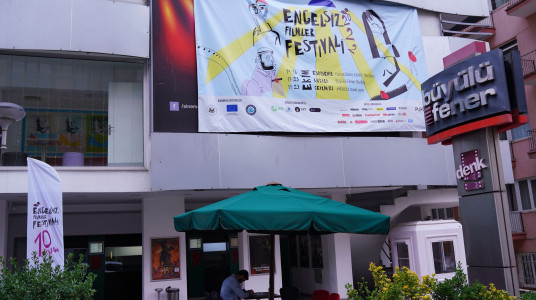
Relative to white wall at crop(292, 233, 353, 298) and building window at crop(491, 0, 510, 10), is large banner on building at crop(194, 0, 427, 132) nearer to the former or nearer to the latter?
white wall at crop(292, 233, 353, 298)

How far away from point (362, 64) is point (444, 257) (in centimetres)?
668

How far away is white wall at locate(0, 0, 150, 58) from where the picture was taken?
12758 millimetres

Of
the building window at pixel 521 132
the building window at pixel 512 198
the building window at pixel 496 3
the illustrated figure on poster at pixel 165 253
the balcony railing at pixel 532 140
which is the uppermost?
the building window at pixel 496 3

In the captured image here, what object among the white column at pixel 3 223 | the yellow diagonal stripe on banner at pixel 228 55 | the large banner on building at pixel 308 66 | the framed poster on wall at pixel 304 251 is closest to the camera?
the white column at pixel 3 223

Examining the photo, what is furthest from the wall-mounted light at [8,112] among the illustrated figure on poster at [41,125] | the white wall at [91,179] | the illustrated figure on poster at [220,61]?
the illustrated figure on poster at [220,61]

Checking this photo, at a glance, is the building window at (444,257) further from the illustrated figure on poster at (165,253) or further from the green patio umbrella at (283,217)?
the green patio umbrella at (283,217)

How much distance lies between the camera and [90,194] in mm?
13570

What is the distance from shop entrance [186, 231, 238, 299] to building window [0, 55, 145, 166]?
19.4 ft

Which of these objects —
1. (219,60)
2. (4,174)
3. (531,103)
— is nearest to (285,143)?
(219,60)

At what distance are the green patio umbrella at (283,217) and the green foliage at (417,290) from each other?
124 centimetres

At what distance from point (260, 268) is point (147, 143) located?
18.5 feet

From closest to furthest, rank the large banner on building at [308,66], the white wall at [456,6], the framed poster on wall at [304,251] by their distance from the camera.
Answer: the large banner on building at [308,66] → the white wall at [456,6] → the framed poster on wall at [304,251]

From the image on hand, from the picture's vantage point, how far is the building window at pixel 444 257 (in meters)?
16.5

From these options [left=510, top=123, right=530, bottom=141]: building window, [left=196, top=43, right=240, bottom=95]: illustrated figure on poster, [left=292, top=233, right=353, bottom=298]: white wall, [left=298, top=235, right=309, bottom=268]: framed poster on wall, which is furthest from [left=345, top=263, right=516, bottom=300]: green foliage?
[left=510, top=123, right=530, bottom=141]: building window
